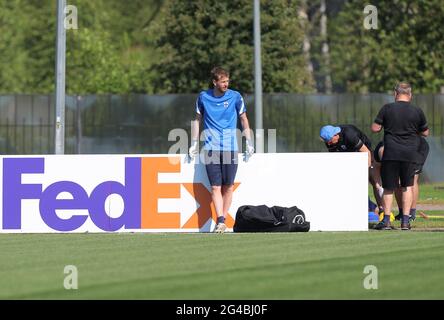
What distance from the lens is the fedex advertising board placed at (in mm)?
15938

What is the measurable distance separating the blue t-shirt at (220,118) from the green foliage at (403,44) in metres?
22.5

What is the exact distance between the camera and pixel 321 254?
40.9 ft

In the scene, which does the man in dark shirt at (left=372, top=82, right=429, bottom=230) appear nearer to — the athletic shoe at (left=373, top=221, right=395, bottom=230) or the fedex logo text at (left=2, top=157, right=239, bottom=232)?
the athletic shoe at (left=373, top=221, right=395, bottom=230)

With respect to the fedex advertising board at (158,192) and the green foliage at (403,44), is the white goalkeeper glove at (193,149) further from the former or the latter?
the green foliage at (403,44)

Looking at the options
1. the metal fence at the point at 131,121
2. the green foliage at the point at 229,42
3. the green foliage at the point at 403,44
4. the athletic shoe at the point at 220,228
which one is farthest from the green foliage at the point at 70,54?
the athletic shoe at the point at 220,228

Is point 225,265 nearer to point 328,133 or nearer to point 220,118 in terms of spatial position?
point 220,118

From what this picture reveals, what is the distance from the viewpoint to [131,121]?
30891mm

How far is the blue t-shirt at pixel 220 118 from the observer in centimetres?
1578

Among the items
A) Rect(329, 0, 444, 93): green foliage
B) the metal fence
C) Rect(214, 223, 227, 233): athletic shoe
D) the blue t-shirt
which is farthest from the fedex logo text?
Rect(329, 0, 444, 93): green foliage
